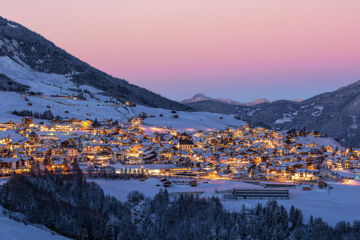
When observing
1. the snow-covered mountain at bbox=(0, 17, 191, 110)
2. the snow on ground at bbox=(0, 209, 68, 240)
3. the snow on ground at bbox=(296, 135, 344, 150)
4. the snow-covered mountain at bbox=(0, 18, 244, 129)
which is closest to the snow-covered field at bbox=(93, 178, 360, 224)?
the snow on ground at bbox=(0, 209, 68, 240)

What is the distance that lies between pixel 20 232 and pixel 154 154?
134ft

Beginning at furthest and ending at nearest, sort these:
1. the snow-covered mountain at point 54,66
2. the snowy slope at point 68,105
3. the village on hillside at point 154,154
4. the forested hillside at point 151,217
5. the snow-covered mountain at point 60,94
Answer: the snow-covered mountain at point 54,66 < the snow-covered mountain at point 60,94 < the snowy slope at point 68,105 < the village on hillside at point 154,154 < the forested hillside at point 151,217

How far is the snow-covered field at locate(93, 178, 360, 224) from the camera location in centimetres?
3903

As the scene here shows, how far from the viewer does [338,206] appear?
41.4 metres

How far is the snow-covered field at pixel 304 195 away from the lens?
3903cm

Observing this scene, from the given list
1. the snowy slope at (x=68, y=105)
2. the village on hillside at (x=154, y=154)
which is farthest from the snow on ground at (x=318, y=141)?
the snowy slope at (x=68, y=105)

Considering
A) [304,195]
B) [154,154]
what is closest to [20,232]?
[304,195]

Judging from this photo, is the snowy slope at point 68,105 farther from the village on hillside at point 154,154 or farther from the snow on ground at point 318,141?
the snow on ground at point 318,141

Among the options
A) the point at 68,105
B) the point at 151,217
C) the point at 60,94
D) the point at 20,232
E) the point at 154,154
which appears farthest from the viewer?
the point at 60,94

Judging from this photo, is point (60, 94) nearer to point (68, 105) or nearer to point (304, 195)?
point (68, 105)

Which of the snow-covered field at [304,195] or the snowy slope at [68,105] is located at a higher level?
the snowy slope at [68,105]

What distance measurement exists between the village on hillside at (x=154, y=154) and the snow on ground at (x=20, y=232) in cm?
1825

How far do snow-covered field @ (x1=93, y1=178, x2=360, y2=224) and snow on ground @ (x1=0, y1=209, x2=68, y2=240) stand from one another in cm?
1176

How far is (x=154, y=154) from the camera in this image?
69500 millimetres
